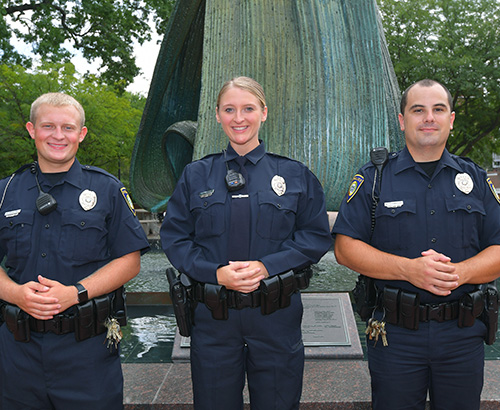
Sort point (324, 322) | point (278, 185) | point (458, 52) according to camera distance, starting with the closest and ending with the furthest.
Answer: point (278, 185) < point (324, 322) < point (458, 52)

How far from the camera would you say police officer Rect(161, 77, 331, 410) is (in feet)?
7.16

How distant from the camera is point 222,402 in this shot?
7.16 feet

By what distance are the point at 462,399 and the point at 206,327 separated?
112 centimetres

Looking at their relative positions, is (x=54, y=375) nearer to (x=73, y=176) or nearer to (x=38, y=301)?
(x=38, y=301)

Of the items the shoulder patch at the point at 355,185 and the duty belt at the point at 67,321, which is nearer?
the duty belt at the point at 67,321

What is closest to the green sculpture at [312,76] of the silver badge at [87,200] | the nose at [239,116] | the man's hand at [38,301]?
the nose at [239,116]

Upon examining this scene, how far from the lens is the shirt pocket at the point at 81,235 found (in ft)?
7.32

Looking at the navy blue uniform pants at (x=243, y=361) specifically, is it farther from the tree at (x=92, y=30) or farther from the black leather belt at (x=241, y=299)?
the tree at (x=92, y=30)

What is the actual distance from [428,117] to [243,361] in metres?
1.34

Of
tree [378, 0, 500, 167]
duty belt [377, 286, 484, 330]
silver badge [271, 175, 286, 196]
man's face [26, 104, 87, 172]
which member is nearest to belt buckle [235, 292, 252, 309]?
silver badge [271, 175, 286, 196]

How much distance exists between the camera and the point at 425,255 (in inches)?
83.1

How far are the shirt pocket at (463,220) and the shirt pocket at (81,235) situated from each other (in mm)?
1559

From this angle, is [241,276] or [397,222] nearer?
[241,276]

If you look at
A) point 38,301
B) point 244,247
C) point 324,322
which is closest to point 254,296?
point 244,247
